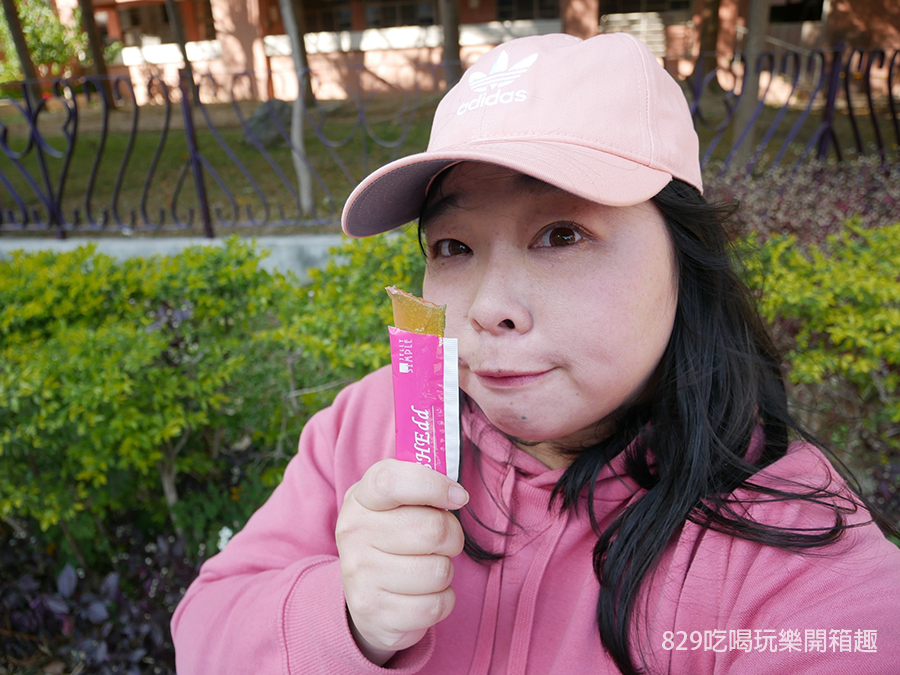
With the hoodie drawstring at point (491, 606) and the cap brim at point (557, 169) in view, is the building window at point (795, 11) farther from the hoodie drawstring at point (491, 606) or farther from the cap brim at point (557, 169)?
the hoodie drawstring at point (491, 606)

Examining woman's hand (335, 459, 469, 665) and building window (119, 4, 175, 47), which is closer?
woman's hand (335, 459, 469, 665)

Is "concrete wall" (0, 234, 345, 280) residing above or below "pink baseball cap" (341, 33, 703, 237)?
below

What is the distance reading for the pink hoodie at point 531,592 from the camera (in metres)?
0.85

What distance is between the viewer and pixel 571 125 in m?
0.95

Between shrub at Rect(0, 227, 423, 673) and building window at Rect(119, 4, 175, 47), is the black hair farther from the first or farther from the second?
building window at Rect(119, 4, 175, 47)

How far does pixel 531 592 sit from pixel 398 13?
69.0 feet

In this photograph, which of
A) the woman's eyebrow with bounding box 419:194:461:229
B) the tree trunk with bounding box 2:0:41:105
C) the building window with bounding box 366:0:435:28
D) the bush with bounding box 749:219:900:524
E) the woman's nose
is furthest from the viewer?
the building window with bounding box 366:0:435:28

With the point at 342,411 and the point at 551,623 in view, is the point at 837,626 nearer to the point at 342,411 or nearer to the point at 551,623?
the point at 551,623

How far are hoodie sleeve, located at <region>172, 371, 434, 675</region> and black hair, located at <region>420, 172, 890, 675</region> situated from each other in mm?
285

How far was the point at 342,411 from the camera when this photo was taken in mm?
1427

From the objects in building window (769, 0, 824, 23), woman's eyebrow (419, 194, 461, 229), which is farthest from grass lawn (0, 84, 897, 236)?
woman's eyebrow (419, 194, 461, 229)

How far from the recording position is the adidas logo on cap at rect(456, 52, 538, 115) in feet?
3.30

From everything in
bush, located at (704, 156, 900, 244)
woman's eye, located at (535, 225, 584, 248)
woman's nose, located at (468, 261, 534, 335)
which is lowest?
bush, located at (704, 156, 900, 244)

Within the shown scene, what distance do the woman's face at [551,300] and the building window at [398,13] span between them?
67.4 ft
